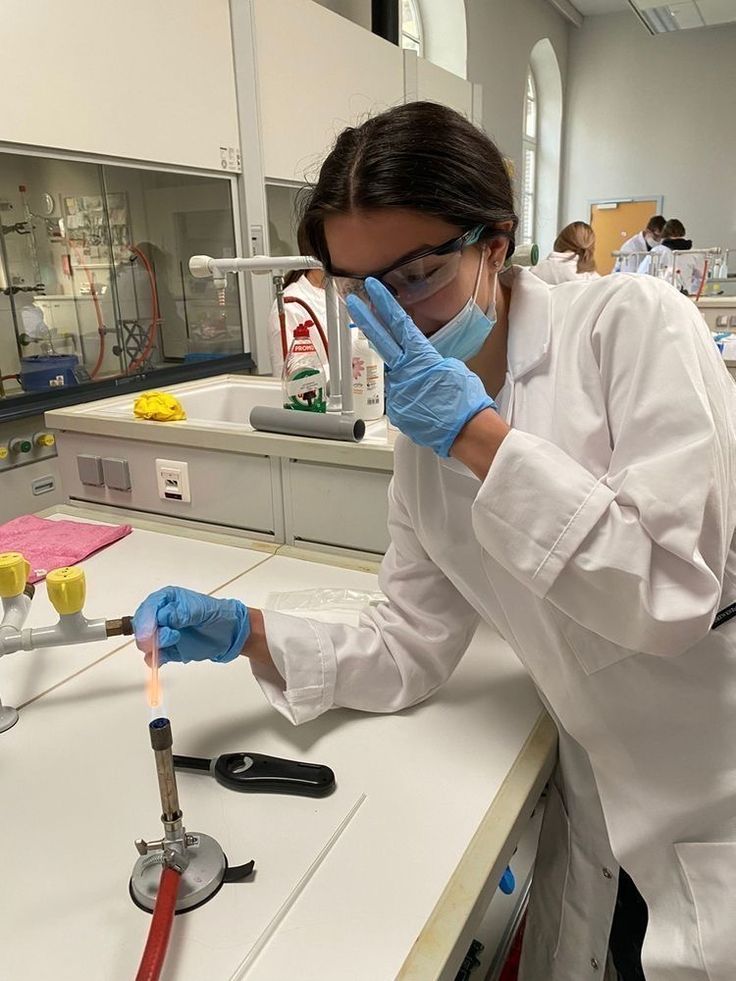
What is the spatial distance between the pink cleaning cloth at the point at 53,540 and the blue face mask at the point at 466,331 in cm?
93

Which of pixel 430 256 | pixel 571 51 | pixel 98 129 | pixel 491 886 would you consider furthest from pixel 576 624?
pixel 571 51

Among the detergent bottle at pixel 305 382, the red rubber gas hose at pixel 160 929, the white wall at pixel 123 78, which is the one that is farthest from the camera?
the white wall at pixel 123 78

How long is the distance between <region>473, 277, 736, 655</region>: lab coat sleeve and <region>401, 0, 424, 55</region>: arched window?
6.50 metres

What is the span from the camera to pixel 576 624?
0.81 meters

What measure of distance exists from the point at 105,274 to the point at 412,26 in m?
4.66

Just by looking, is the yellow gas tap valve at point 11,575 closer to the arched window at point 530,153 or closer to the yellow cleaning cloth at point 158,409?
the yellow cleaning cloth at point 158,409

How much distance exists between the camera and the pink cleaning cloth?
1440mm

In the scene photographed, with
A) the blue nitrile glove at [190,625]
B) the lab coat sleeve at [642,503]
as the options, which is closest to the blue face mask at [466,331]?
the lab coat sleeve at [642,503]

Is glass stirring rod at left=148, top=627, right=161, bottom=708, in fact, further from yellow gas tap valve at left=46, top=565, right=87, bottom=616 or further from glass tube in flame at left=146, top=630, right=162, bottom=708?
yellow gas tap valve at left=46, top=565, right=87, bottom=616

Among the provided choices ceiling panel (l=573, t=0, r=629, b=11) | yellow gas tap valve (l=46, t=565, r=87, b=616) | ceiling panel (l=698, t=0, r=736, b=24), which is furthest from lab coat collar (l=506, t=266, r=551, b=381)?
ceiling panel (l=573, t=0, r=629, b=11)

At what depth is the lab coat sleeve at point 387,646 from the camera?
94 centimetres

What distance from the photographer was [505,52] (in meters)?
6.73

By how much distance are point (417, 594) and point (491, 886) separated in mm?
391

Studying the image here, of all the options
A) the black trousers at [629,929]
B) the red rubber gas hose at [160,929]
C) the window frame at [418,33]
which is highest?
the window frame at [418,33]
